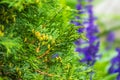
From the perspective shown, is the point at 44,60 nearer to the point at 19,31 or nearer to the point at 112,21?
the point at 19,31

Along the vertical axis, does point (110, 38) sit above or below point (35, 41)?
above

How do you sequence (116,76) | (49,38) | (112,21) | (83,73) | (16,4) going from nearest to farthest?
(16,4)
(49,38)
(83,73)
(116,76)
(112,21)

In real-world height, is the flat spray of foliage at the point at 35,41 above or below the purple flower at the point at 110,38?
below

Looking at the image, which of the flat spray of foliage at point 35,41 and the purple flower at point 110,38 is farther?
the purple flower at point 110,38

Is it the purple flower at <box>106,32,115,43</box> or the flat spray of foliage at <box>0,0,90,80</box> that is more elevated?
the purple flower at <box>106,32,115,43</box>

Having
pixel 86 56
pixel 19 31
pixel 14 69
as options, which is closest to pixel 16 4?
pixel 19 31

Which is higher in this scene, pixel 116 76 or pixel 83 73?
pixel 116 76

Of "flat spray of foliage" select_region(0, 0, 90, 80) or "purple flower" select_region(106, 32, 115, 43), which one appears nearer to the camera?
"flat spray of foliage" select_region(0, 0, 90, 80)

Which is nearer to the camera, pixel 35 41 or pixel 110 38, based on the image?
pixel 35 41
